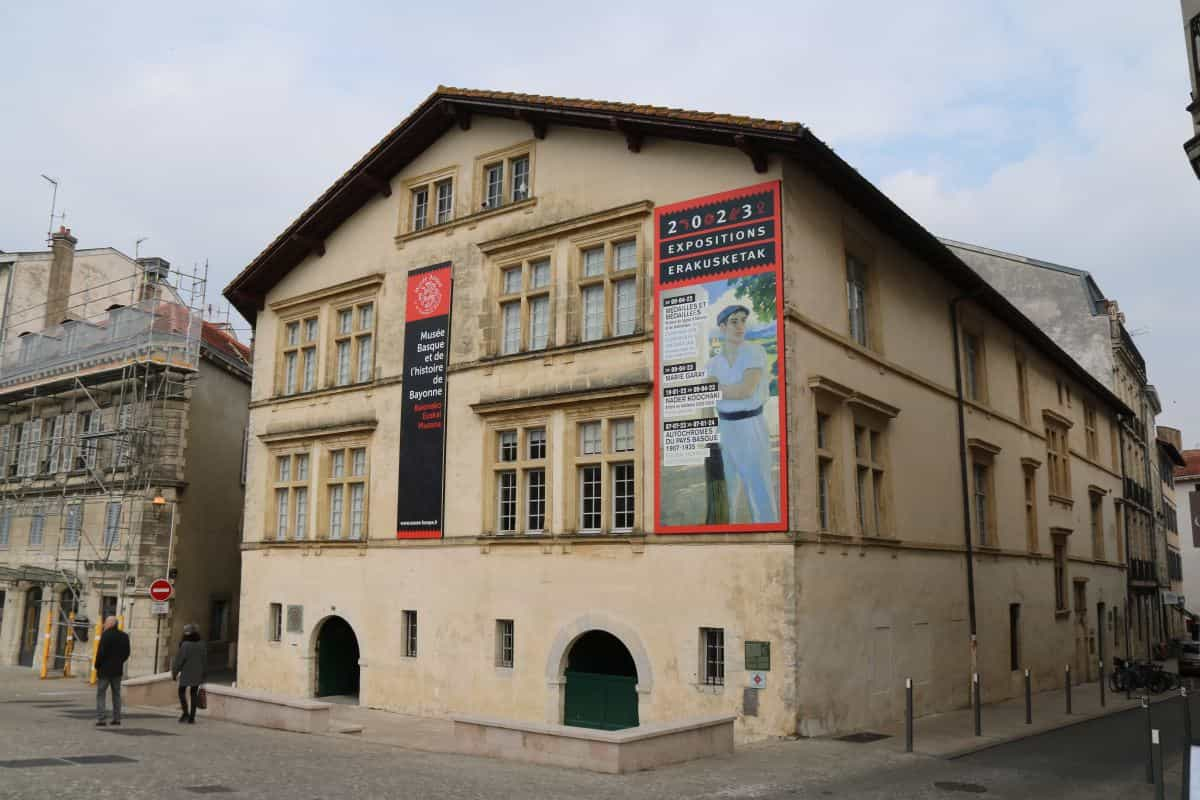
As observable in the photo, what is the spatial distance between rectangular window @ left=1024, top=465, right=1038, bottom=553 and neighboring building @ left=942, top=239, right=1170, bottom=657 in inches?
501

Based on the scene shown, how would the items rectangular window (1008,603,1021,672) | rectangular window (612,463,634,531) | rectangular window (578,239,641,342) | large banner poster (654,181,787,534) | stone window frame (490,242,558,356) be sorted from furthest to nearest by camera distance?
rectangular window (1008,603,1021,672)
stone window frame (490,242,558,356)
rectangular window (578,239,641,342)
rectangular window (612,463,634,531)
large banner poster (654,181,787,534)

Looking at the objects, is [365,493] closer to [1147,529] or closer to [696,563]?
[696,563]

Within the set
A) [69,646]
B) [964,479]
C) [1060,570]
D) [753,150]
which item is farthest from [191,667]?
[1060,570]

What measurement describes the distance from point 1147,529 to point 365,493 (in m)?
38.1

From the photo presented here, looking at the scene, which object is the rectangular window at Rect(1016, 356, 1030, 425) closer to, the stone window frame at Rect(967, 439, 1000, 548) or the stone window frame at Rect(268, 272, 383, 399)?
the stone window frame at Rect(967, 439, 1000, 548)

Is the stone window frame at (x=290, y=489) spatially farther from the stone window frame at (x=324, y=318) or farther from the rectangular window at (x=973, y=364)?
the rectangular window at (x=973, y=364)

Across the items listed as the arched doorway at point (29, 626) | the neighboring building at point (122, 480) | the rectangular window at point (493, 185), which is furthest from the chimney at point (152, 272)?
the rectangular window at point (493, 185)

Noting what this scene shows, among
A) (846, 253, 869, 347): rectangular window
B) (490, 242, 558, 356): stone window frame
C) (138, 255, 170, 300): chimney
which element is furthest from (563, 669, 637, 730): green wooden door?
(138, 255, 170, 300): chimney

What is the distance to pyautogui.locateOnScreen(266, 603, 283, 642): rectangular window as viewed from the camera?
80.6 feet

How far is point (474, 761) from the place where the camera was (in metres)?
13.9

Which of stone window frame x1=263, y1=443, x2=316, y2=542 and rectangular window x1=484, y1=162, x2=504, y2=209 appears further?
stone window frame x1=263, y1=443, x2=316, y2=542

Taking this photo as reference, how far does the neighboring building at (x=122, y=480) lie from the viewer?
2959 centimetres

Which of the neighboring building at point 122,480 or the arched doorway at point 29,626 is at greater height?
the neighboring building at point 122,480

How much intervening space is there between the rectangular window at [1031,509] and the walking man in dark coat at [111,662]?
2273cm
